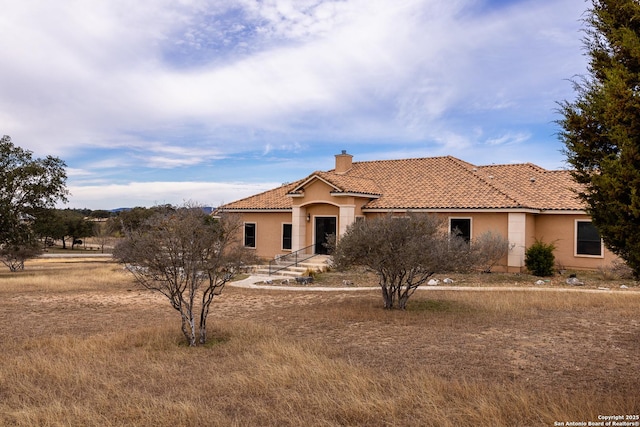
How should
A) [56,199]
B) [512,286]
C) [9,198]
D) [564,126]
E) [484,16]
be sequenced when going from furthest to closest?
[56,199], [9,198], [512,286], [484,16], [564,126]

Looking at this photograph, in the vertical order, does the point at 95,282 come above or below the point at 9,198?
below

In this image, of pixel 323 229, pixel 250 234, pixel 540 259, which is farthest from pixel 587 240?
pixel 250 234

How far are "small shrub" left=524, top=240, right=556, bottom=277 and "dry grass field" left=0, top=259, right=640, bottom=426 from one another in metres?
6.50

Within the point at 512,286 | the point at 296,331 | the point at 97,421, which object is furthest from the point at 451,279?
the point at 97,421

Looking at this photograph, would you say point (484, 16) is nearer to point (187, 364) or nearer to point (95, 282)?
point (187, 364)

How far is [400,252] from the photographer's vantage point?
1288cm

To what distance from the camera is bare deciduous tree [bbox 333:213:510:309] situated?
42.2 feet

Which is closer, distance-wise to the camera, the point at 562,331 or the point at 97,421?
the point at 97,421

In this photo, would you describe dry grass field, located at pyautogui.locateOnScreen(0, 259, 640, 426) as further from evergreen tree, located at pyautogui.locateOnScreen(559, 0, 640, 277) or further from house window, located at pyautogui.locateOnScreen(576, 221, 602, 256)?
house window, located at pyautogui.locateOnScreen(576, 221, 602, 256)

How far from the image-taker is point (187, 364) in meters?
8.25

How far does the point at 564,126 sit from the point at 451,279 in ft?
47.4

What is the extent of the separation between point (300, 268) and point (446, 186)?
29.1 ft

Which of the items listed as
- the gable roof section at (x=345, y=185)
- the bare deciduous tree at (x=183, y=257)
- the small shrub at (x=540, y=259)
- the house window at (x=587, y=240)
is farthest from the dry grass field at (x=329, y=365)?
the gable roof section at (x=345, y=185)

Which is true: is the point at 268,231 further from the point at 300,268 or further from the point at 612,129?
the point at 612,129
